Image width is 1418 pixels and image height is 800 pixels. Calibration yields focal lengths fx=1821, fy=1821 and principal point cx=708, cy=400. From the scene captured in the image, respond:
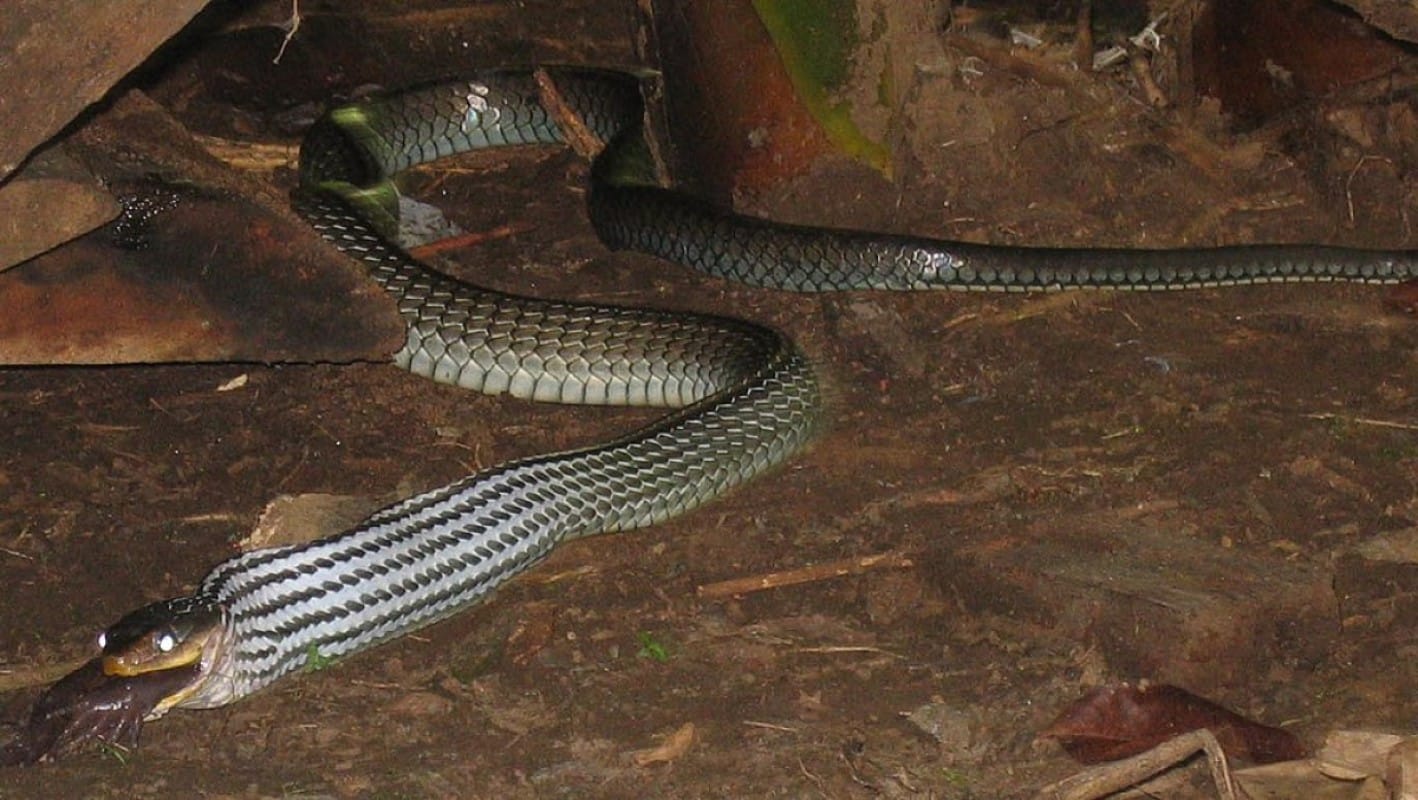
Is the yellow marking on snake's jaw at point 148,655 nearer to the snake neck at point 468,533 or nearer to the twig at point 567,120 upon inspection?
A: the snake neck at point 468,533

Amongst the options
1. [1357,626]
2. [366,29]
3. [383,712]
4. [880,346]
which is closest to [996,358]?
[880,346]

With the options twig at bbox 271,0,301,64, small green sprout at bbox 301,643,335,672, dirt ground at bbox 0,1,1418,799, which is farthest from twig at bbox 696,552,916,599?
twig at bbox 271,0,301,64

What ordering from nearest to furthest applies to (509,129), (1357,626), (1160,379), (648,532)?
(1357,626), (648,532), (1160,379), (509,129)

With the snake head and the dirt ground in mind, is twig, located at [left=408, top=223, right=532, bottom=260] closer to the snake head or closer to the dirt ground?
the dirt ground

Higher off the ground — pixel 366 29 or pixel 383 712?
pixel 366 29

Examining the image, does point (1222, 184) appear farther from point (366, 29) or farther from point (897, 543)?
point (366, 29)

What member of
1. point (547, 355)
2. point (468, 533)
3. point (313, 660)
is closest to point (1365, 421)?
point (547, 355)

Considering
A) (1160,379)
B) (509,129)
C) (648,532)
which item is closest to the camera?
(648,532)
